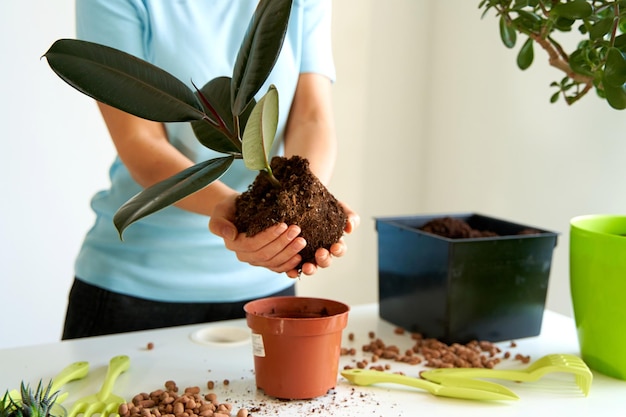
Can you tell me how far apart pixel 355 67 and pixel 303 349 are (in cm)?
193

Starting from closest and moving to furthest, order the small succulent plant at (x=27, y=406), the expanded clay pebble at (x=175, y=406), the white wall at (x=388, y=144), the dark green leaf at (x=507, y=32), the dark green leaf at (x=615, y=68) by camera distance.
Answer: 1. the small succulent plant at (x=27, y=406)
2. the expanded clay pebble at (x=175, y=406)
3. the dark green leaf at (x=615, y=68)
4. the dark green leaf at (x=507, y=32)
5. the white wall at (x=388, y=144)

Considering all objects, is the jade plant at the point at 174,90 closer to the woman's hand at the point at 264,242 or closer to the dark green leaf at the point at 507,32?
the woman's hand at the point at 264,242

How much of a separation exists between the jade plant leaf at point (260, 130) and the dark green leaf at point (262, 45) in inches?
2.2

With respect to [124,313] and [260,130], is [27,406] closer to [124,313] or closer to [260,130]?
[260,130]

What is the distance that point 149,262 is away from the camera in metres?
1.45

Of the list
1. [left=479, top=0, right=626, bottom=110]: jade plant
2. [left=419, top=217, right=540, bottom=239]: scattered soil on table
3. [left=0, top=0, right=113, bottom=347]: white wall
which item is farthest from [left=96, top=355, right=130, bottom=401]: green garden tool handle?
[left=0, top=0, right=113, bottom=347]: white wall

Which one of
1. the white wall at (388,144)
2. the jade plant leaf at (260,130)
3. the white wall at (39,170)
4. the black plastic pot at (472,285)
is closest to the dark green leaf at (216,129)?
the jade plant leaf at (260,130)

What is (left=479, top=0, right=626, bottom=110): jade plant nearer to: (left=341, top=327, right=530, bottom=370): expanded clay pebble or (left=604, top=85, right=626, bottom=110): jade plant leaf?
(left=604, top=85, right=626, bottom=110): jade plant leaf

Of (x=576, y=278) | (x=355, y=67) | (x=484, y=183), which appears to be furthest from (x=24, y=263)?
(x=576, y=278)

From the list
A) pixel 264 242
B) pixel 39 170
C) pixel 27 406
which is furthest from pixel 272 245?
pixel 39 170

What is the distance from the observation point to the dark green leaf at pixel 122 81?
0.88 metres

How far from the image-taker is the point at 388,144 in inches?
114

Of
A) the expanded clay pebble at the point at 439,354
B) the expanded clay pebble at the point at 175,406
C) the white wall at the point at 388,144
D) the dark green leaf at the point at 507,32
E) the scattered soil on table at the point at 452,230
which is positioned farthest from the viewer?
the white wall at the point at 388,144

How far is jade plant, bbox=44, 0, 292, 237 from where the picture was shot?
0.88 metres
